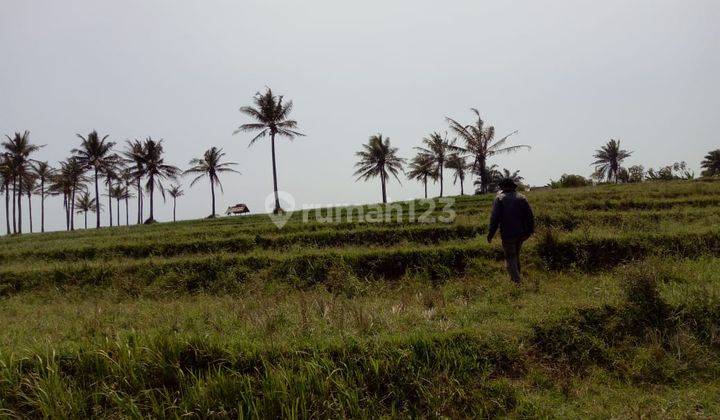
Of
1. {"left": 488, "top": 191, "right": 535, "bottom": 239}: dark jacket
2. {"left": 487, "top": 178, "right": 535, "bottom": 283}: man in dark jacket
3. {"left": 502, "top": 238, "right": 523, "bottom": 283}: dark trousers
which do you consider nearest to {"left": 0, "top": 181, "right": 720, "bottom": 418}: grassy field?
{"left": 502, "top": 238, "right": 523, "bottom": 283}: dark trousers

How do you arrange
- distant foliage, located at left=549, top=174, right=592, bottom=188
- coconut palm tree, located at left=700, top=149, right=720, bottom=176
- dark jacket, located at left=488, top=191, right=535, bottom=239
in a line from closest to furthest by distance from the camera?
dark jacket, located at left=488, top=191, right=535, bottom=239 < distant foliage, located at left=549, top=174, right=592, bottom=188 < coconut palm tree, located at left=700, top=149, right=720, bottom=176

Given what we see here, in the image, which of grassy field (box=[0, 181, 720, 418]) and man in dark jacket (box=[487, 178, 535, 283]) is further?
man in dark jacket (box=[487, 178, 535, 283])

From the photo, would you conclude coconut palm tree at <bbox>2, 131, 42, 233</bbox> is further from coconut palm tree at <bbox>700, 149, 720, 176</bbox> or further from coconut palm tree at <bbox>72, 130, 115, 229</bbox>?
coconut palm tree at <bbox>700, 149, 720, 176</bbox>

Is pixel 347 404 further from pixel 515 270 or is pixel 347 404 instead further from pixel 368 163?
pixel 368 163

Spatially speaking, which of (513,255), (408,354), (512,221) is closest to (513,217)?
(512,221)

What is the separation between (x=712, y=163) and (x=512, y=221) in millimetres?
59315

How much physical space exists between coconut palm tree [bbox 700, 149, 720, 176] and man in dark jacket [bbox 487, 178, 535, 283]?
190ft

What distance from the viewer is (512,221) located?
26.2 ft

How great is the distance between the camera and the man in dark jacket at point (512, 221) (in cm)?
796

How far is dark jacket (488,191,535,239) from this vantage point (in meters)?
7.95

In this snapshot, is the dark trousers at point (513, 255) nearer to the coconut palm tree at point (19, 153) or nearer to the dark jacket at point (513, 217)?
the dark jacket at point (513, 217)


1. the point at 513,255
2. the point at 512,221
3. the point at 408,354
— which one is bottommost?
the point at 408,354

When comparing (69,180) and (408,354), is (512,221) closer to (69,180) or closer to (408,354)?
(408,354)

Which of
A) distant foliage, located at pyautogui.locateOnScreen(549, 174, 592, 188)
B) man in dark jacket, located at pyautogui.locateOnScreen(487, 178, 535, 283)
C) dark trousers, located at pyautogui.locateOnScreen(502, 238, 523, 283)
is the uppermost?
distant foliage, located at pyautogui.locateOnScreen(549, 174, 592, 188)
